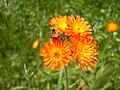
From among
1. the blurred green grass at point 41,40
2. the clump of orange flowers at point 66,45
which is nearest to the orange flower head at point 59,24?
the clump of orange flowers at point 66,45

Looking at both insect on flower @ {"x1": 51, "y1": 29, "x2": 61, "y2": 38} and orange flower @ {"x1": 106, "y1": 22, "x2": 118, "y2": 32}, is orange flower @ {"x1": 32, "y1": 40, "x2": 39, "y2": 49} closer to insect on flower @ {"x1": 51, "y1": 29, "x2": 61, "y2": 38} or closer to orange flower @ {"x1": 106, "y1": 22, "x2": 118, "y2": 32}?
orange flower @ {"x1": 106, "y1": 22, "x2": 118, "y2": 32}

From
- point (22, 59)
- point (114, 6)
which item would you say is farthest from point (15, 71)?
point (114, 6)

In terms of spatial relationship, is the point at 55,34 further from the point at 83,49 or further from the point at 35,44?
the point at 35,44

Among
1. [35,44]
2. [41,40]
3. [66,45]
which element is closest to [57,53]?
[66,45]

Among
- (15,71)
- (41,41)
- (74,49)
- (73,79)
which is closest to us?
(74,49)

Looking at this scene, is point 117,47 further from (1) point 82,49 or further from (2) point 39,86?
(1) point 82,49

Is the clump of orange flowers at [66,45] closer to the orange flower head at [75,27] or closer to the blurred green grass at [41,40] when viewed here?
the orange flower head at [75,27]
